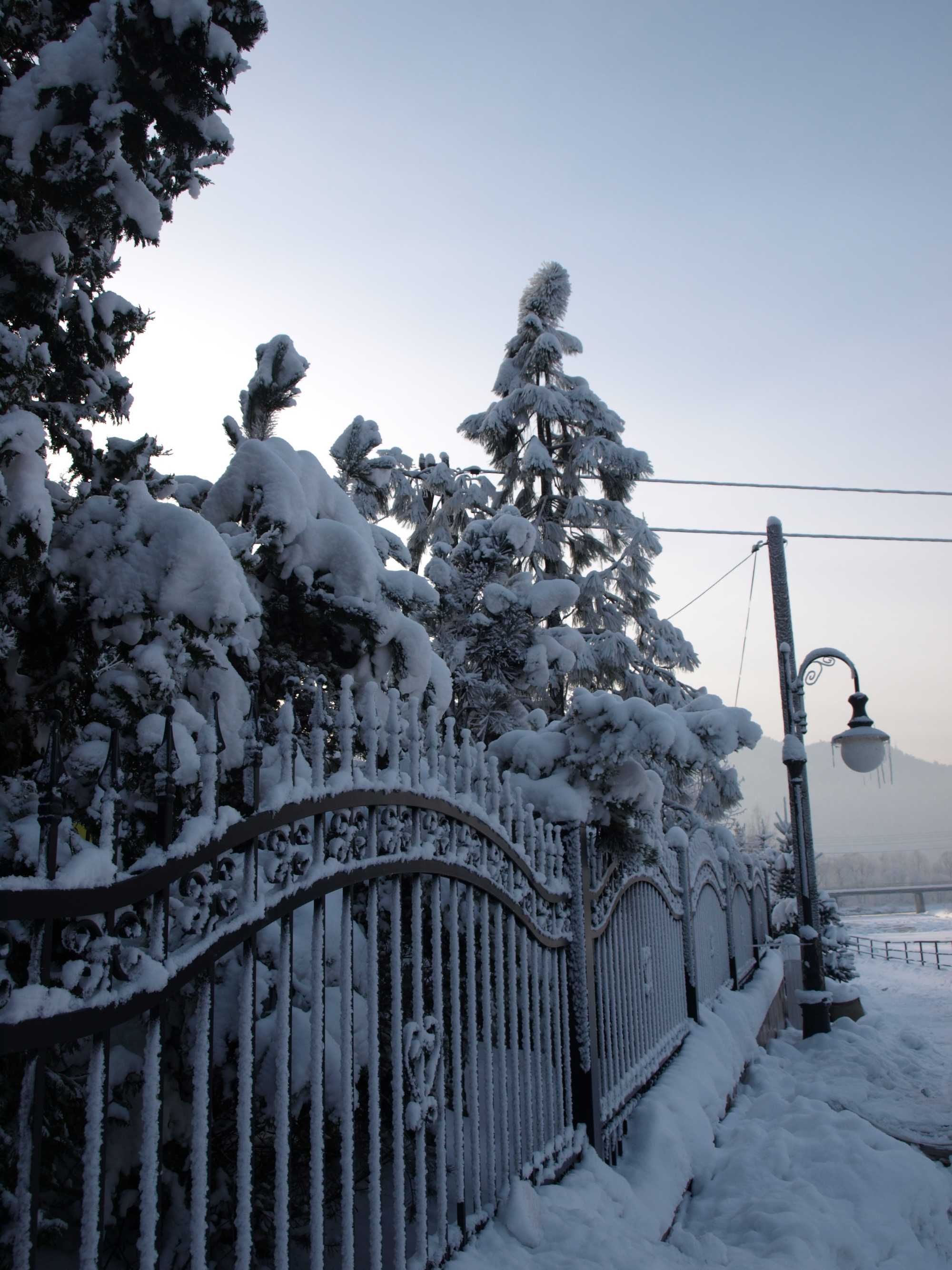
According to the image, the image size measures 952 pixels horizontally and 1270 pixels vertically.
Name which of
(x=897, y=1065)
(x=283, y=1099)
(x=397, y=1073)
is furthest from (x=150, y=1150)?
(x=897, y=1065)

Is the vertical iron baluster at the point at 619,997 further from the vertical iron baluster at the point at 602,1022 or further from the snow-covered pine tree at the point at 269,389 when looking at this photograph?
the snow-covered pine tree at the point at 269,389

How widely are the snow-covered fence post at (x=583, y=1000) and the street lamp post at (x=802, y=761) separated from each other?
5753mm

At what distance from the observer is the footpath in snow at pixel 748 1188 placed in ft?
11.7

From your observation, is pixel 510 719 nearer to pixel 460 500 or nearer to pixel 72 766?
pixel 72 766

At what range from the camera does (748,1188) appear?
195 inches

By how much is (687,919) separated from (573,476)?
11.3m

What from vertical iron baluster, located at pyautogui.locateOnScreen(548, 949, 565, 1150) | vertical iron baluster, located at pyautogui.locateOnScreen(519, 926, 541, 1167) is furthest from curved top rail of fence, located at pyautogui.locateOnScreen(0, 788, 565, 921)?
vertical iron baluster, located at pyautogui.locateOnScreen(548, 949, 565, 1150)

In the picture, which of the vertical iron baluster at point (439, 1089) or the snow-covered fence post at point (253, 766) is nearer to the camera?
the snow-covered fence post at point (253, 766)

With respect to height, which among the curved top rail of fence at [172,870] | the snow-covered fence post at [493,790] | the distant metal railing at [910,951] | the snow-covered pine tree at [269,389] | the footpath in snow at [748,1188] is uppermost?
the snow-covered pine tree at [269,389]

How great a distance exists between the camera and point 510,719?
7.93 metres

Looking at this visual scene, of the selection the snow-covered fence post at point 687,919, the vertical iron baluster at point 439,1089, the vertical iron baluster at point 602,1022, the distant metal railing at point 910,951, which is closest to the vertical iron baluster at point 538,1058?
the vertical iron baluster at point 602,1022

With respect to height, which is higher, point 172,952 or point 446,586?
point 446,586

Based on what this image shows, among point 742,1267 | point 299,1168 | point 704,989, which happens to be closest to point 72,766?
point 299,1168

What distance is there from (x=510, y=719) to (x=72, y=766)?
18.5ft
